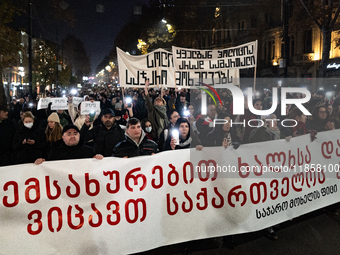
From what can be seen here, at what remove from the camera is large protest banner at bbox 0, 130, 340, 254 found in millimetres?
3340

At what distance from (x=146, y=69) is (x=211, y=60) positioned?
1.67m

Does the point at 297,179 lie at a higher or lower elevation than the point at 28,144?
lower

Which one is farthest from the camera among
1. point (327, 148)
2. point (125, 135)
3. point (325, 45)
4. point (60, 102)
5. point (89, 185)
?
point (325, 45)

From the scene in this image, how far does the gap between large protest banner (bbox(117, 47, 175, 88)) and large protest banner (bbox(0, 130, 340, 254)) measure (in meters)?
4.57

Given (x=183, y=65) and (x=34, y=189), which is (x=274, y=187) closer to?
(x=34, y=189)

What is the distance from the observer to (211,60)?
27.0ft

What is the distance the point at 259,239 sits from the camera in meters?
4.30

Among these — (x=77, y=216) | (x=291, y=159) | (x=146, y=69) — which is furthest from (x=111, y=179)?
(x=146, y=69)

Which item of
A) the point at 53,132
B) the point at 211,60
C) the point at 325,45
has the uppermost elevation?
the point at 325,45

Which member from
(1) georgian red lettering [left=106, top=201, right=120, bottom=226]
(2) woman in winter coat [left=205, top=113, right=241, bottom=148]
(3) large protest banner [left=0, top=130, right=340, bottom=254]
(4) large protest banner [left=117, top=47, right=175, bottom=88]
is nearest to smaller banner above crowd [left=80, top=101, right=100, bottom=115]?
(4) large protest banner [left=117, top=47, right=175, bottom=88]

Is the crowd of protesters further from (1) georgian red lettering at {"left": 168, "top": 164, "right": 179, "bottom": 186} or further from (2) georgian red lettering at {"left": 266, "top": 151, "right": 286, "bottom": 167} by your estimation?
(1) georgian red lettering at {"left": 168, "top": 164, "right": 179, "bottom": 186}

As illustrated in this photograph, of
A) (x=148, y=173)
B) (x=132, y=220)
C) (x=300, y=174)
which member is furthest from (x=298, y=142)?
(x=132, y=220)

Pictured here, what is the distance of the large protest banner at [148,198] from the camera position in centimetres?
334

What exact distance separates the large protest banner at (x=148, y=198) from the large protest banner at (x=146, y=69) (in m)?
4.57
